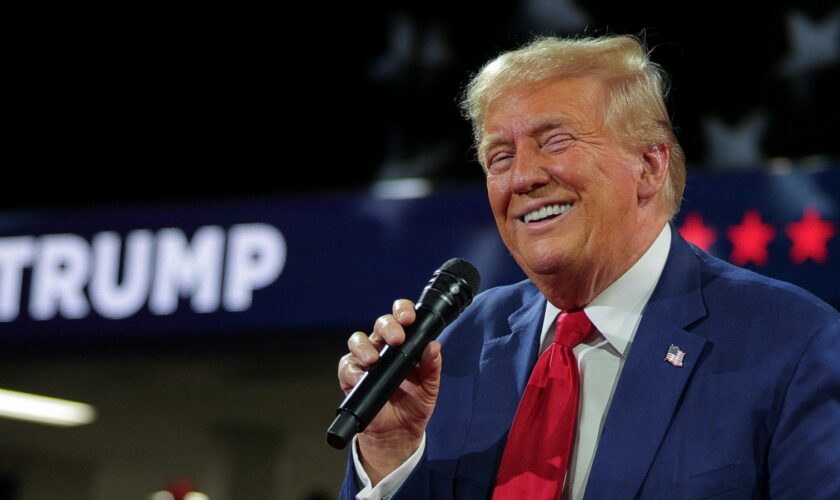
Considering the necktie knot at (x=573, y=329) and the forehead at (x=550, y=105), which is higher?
the forehead at (x=550, y=105)

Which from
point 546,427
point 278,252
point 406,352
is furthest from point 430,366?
point 278,252

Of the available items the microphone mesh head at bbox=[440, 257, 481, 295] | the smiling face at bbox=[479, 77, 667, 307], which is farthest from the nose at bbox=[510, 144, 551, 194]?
the microphone mesh head at bbox=[440, 257, 481, 295]

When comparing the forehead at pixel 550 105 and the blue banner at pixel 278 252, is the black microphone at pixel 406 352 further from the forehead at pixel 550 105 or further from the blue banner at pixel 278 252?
the blue banner at pixel 278 252

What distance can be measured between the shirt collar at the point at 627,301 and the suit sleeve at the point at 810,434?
213mm

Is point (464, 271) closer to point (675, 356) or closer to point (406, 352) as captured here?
point (406, 352)

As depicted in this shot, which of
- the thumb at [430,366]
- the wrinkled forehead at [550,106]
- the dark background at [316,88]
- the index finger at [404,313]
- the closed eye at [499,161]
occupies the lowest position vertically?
the thumb at [430,366]

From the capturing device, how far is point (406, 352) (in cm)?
130

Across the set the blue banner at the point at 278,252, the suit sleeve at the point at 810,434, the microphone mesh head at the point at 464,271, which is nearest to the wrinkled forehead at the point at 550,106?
the microphone mesh head at the point at 464,271

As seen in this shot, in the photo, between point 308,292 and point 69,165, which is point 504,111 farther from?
point 69,165

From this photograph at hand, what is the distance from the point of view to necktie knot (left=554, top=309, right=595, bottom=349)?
144cm

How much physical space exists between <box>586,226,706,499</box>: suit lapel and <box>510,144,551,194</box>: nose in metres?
0.20

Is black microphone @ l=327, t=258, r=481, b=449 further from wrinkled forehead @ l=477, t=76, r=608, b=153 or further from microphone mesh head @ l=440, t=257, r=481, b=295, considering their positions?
wrinkled forehead @ l=477, t=76, r=608, b=153

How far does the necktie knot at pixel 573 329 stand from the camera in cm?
144

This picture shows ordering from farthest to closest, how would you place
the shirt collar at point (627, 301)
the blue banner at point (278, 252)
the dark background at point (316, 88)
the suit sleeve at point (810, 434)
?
the dark background at point (316, 88), the blue banner at point (278, 252), the shirt collar at point (627, 301), the suit sleeve at point (810, 434)
